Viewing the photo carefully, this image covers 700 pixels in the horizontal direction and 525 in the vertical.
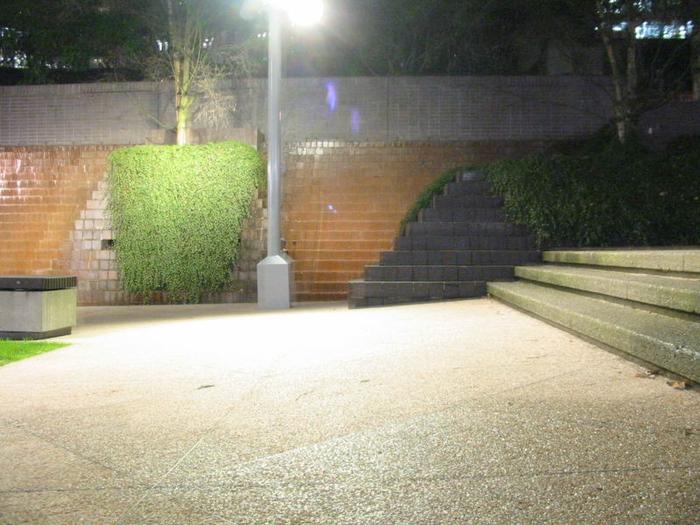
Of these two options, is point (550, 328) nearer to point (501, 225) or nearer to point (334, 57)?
point (501, 225)

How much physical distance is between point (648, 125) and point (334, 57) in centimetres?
1125

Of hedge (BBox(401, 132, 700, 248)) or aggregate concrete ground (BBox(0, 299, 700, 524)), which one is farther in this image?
hedge (BBox(401, 132, 700, 248))

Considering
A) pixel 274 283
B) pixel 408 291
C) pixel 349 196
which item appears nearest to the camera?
pixel 408 291

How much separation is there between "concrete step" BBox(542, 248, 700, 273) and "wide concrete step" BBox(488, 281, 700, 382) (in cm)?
66

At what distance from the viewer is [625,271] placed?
24.8ft

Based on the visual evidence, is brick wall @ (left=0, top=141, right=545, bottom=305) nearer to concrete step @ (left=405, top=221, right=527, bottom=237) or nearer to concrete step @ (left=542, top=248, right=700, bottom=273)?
concrete step @ (left=405, top=221, right=527, bottom=237)

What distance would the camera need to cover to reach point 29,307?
25.0 ft

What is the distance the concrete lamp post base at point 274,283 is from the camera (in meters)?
10.6

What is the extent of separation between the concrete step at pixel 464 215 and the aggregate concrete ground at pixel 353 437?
5750 mm

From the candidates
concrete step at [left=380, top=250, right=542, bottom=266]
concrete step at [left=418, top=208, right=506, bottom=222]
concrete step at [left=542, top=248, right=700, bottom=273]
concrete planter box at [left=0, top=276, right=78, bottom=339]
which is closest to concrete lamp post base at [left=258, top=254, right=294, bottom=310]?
concrete step at [left=380, top=250, right=542, bottom=266]

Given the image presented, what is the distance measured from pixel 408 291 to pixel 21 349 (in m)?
5.84

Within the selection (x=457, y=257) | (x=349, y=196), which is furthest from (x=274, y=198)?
(x=349, y=196)

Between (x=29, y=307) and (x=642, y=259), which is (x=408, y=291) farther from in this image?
(x=29, y=307)

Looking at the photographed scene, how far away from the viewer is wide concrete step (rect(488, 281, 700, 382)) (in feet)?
13.3
